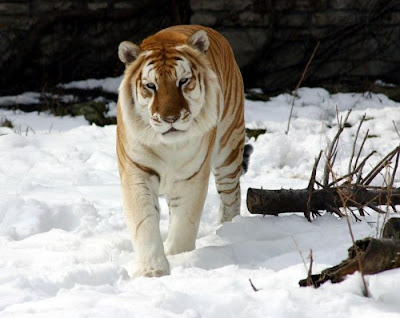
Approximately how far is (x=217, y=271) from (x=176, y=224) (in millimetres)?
633

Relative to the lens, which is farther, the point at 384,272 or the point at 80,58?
the point at 80,58

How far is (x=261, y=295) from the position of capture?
2.62 m

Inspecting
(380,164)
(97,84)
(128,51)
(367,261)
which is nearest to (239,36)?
(97,84)

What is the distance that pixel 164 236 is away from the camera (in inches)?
168

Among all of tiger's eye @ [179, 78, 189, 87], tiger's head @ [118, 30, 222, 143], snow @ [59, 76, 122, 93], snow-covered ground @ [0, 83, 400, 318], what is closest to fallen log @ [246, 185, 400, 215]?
snow-covered ground @ [0, 83, 400, 318]

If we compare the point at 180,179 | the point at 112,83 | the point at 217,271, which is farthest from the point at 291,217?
the point at 112,83

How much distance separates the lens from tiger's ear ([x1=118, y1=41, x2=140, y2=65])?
12.6 feet

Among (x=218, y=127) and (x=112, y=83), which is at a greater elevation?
(x=218, y=127)

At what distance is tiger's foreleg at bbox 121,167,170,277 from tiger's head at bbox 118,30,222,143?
218 mm

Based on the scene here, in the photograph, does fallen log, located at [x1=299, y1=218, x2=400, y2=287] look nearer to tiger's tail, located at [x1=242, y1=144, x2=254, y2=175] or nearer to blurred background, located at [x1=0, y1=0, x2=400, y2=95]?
tiger's tail, located at [x1=242, y1=144, x2=254, y2=175]

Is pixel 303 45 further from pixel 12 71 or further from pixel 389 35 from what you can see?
pixel 12 71

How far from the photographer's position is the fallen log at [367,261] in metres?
2.66

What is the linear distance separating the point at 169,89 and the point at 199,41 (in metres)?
0.42

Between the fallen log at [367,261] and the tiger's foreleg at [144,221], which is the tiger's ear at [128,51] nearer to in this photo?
the tiger's foreleg at [144,221]
